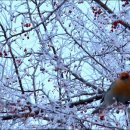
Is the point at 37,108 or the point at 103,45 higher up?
the point at 103,45

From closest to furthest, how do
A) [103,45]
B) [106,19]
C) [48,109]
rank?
[48,109]
[106,19]
[103,45]

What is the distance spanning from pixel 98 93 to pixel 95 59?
865 millimetres

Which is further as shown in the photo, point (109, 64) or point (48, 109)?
point (109, 64)

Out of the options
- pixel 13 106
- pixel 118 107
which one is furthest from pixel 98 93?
pixel 13 106

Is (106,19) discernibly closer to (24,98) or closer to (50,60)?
(50,60)

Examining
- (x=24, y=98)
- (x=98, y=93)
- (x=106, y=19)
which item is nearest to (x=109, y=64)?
(x=106, y=19)

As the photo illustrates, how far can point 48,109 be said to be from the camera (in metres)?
3.86

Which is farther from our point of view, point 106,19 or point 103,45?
point 103,45

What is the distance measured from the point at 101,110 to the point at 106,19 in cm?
171

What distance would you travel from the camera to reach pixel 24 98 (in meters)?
4.56

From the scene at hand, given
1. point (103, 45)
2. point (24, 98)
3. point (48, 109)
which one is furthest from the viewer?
point (103, 45)

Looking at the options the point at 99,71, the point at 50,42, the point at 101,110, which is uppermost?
the point at 50,42

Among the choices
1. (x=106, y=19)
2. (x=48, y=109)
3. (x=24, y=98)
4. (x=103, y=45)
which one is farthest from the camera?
(x=103, y=45)

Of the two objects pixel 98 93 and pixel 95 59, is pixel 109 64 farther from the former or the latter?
pixel 98 93
